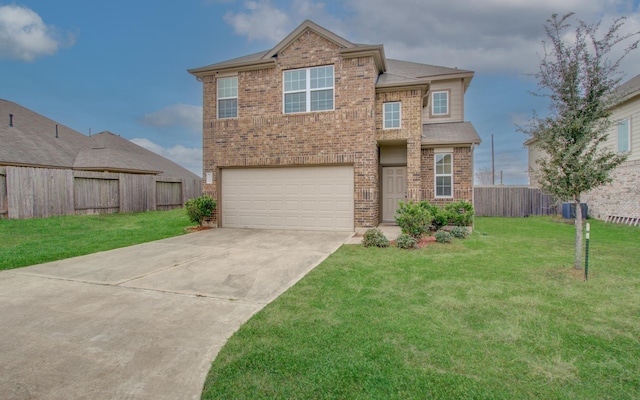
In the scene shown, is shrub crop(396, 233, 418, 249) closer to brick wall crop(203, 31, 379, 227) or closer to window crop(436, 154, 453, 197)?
brick wall crop(203, 31, 379, 227)

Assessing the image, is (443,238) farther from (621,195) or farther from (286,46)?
(621,195)

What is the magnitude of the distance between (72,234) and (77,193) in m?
5.42

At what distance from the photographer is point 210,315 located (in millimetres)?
3945

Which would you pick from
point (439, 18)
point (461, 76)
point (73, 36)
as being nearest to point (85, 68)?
point (73, 36)

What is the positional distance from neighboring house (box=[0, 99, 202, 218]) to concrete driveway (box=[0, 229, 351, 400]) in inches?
330

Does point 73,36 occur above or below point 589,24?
above

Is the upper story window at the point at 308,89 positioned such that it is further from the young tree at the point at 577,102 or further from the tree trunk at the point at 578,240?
the tree trunk at the point at 578,240

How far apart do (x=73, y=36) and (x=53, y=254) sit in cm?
1181

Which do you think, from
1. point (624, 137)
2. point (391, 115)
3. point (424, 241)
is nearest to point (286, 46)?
point (391, 115)

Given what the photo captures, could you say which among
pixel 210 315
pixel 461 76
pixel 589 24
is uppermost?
pixel 461 76

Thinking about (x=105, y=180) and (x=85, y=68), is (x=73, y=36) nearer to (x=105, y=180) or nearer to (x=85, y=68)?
(x=85, y=68)

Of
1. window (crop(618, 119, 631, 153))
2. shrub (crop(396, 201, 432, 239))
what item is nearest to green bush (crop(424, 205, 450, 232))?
shrub (crop(396, 201, 432, 239))

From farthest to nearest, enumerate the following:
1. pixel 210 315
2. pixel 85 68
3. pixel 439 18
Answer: pixel 85 68
pixel 439 18
pixel 210 315

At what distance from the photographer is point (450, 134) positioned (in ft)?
41.3
